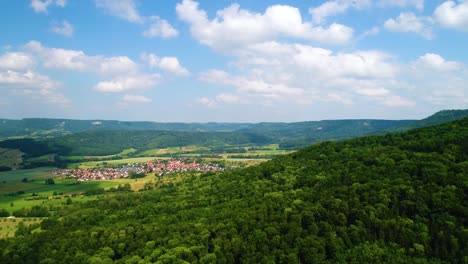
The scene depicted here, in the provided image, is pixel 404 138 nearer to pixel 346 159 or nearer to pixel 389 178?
pixel 346 159

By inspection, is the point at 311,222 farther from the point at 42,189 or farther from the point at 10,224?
the point at 42,189

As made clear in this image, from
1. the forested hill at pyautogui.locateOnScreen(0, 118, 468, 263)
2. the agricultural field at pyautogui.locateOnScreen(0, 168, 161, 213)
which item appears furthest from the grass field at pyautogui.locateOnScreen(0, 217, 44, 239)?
the agricultural field at pyautogui.locateOnScreen(0, 168, 161, 213)

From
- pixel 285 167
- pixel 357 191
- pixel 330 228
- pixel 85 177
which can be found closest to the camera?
pixel 330 228

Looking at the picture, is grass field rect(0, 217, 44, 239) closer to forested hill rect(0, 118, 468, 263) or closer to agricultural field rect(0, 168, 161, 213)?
forested hill rect(0, 118, 468, 263)

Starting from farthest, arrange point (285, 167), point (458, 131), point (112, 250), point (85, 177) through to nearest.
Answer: point (85, 177) → point (285, 167) → point (458, 131) → point (112, 250)

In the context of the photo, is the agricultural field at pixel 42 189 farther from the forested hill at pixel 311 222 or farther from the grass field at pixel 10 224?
the forested hill at pixel 311 222

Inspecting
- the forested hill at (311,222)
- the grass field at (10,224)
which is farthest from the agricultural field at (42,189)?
the forested hill at (311,222)

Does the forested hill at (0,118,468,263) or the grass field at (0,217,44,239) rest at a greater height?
the forested hill at (0,118,468,263)

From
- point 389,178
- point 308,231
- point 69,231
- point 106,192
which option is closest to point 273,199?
point 308,231
